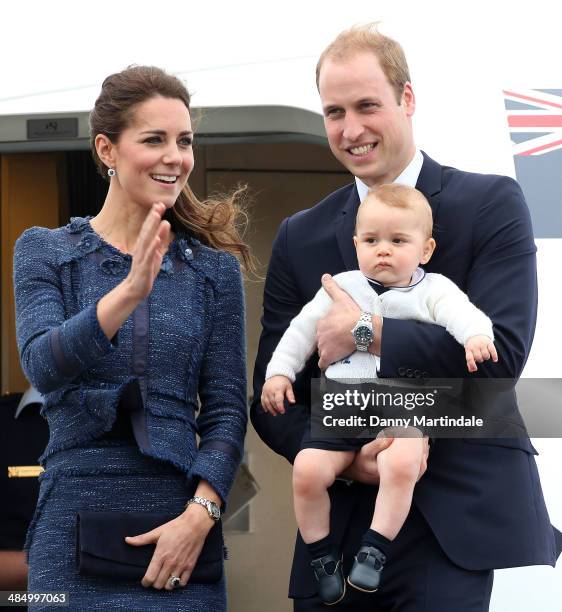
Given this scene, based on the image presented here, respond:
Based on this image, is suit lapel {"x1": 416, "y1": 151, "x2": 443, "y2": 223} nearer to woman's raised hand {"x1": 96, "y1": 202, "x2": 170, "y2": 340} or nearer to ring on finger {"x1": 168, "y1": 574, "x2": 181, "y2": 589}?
woman's raised hand {"x1": 96, "y1": 202, "x2": 170, "y2": 340}

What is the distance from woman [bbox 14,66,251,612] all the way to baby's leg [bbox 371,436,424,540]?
1.39 ft

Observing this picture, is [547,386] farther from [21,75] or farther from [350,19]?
[21,75]

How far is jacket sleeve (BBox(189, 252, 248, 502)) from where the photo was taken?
299cm

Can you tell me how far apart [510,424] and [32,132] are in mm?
Answer: 2447

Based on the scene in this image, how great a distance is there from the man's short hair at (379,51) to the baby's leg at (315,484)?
75 centimetres

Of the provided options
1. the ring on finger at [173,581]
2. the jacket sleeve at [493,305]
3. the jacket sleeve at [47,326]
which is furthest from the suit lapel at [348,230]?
the ring on finger at [173,581]

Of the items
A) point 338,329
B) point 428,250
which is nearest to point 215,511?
point 338,329

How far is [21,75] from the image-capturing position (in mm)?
4727

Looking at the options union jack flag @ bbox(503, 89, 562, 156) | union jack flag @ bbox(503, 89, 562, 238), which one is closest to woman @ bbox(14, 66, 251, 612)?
union jack flag @ bbox(503, 89, 562, 238)

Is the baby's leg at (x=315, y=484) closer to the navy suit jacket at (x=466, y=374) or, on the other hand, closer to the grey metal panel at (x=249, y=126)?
the navy suit jacket at (x=466, y=374)

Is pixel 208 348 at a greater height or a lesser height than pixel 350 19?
lesser

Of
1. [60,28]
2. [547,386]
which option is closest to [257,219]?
[60,28]

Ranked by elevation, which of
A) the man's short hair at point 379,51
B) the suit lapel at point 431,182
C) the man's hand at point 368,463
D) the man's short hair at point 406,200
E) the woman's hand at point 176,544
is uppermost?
the man's short hair at point 379,51

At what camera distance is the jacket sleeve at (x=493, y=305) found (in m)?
2.65
